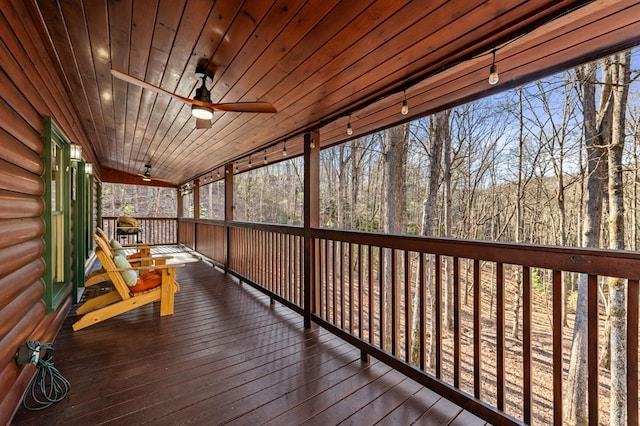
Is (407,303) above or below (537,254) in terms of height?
below

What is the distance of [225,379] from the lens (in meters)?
2.15

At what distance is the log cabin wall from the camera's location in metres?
1.56

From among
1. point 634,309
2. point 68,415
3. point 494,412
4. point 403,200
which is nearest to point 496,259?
point 634,309

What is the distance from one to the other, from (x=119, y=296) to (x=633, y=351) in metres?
4.35

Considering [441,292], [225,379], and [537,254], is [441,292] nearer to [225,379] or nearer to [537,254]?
[537,254]

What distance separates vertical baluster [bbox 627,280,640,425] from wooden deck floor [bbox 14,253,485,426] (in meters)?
0.77

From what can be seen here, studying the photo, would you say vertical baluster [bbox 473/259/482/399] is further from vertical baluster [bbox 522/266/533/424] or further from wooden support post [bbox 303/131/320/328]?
wooden support post [bbox 303/131/320/328]

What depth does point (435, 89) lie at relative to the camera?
7.27 ft

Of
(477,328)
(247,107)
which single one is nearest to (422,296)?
(477,328)

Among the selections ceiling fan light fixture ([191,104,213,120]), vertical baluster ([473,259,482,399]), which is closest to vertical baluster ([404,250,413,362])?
vertical baluster ([473,259,482,399])

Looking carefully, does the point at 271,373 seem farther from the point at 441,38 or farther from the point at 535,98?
the point at 535,98

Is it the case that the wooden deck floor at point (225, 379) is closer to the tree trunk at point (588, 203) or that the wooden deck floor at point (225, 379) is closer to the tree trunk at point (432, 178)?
the tree trunk at point (588, 203)

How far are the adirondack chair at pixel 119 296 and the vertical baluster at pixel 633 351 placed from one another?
379 cm

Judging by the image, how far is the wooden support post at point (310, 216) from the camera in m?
3.19
